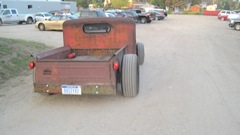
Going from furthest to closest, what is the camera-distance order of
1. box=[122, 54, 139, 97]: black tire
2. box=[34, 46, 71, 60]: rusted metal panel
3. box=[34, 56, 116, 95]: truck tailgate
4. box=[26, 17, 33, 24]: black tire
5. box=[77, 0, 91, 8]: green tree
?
box=[77, 0, 91, 8]: green tree < box=[26, 17, 33, 24]: black tire < box=[34, 46, 71, 60]: rusted metal panel < box=[122, 54, 139, 97]: black tire < box=[34, 56, 116, 95]: truck tailgate

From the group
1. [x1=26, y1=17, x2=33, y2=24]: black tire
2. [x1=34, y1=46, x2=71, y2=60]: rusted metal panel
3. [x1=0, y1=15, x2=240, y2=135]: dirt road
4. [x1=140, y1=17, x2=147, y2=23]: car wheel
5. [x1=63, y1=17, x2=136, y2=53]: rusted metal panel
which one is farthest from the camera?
[x1=26, y1=17, x2=33, y2=24]: black tire

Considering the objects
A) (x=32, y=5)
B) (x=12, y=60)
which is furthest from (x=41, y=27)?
(x=32, y=5)

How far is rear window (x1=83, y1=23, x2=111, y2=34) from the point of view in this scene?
249 inches

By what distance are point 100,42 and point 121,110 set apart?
243 cm

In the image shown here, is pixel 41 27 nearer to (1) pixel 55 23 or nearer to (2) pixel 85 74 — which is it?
(1) pixel 55 23

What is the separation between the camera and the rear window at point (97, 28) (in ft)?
20.8

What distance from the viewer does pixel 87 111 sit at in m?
4.49

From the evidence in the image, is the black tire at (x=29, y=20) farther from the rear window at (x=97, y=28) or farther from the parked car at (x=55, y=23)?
the rear window at (x=97, y=28)

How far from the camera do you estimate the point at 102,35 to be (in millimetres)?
6320

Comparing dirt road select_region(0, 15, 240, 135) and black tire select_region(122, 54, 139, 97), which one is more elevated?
black tire select_region(122, 54, 139, 97)

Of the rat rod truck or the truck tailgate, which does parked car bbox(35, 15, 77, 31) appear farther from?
the truck tailgate

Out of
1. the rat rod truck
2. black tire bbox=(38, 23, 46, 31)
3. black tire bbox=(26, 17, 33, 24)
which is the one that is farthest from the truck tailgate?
black tire bbox=(26, 17, 33, 24)

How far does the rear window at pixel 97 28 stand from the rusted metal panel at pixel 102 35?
2.1 inches

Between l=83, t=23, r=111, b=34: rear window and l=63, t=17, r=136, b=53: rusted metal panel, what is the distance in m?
0.05
